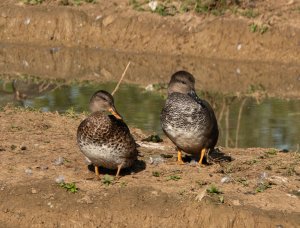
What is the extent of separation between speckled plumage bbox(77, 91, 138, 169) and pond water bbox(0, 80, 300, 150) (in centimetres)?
439

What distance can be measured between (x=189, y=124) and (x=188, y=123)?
0.02m

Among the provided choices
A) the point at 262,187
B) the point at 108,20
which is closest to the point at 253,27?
the point at 108,20

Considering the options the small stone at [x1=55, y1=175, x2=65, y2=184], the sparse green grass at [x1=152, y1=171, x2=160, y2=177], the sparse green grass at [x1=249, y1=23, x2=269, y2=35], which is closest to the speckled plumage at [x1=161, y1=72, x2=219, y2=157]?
the sparse green grass at [x1=152, y1=171, x2=160, y2=177]

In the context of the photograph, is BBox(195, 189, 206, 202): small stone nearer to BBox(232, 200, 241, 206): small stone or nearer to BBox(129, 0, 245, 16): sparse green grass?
BBox(232, 200, 241, 206): small stone

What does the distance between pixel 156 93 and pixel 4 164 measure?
8926 mm

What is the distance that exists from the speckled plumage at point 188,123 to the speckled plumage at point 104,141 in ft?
2.94

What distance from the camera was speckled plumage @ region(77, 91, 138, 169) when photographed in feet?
35.9

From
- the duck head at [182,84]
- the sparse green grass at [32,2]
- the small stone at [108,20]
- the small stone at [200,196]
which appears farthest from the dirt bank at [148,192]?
the sparse green grass at [32,2]

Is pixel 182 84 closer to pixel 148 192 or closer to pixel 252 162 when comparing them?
pixel 252 162

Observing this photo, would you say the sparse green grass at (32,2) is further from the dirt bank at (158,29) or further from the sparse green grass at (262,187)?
the sparse green grass at (262,187)

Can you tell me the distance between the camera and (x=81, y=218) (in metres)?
10.3

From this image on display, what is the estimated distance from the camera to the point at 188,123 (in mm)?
11805

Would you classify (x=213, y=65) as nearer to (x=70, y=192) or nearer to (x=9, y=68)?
(x=9, y=68)

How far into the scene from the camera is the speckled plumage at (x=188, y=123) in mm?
11820
